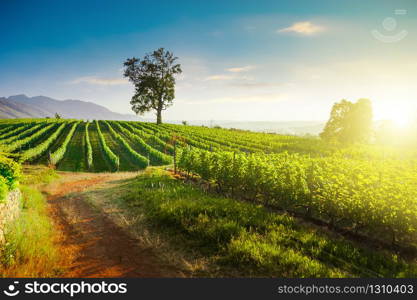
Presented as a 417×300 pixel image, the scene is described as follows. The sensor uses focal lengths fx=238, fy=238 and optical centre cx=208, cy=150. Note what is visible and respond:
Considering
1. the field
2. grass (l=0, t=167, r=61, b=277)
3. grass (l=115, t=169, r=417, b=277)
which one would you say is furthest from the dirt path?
the field

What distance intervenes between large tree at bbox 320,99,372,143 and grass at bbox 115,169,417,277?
37.4 m

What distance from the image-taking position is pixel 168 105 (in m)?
59.3

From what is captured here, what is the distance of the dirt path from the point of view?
240 inches

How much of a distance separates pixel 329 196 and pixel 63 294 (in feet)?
28.6

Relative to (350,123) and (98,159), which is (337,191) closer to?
Answer: (98,159)

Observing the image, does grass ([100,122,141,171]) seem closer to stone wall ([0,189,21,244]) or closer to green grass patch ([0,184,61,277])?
stone wall ([0,189,21,244])

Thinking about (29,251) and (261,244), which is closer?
(29,251)

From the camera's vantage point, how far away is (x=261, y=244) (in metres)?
6.70

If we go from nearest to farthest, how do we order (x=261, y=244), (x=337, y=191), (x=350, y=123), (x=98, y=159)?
(x=261, y=244)
(x=337, y=191)
(x=98, y=159)
(x=350, y=123)
